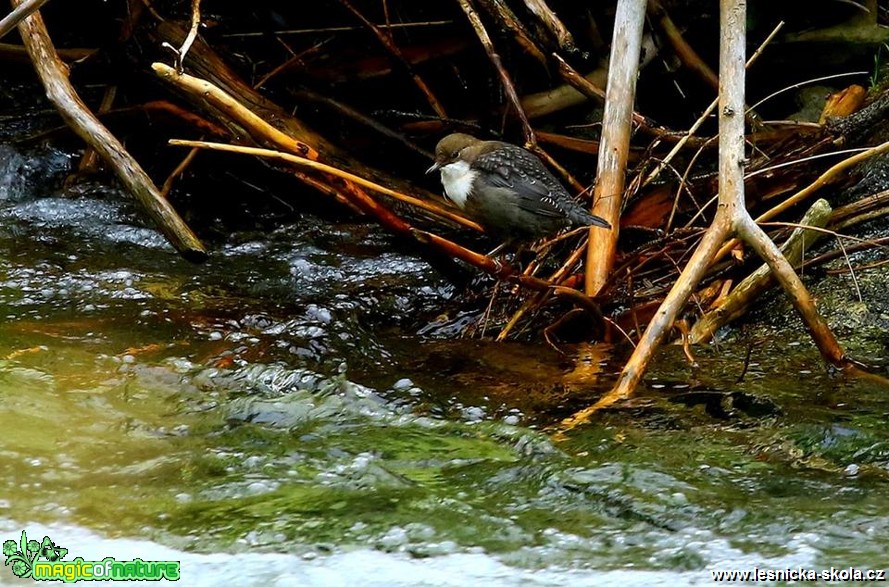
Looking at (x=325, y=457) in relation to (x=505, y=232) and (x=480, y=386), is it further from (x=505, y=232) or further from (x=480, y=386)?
(x=505, y=232)

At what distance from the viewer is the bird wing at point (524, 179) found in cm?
411

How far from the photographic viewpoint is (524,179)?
4.23 metres

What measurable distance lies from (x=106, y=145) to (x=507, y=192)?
1565mm

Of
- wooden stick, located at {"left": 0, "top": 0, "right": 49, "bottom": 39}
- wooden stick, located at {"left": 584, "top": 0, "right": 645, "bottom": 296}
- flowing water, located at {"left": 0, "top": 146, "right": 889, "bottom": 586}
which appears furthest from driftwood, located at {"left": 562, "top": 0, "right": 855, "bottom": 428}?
wooden stick, located at {"left": 0, "top": 0, "right": 49, "bottom": 39}

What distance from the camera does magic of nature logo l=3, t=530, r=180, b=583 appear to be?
2141 mm

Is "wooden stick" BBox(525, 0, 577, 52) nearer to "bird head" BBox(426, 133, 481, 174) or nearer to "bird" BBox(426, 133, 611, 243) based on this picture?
"bird" BBox(426, 133, 611, 243)

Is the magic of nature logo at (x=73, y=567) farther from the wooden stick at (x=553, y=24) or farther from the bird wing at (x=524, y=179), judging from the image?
the wooden stick at (x=553, y=24)

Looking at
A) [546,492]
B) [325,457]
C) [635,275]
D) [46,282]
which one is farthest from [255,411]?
[635,275]

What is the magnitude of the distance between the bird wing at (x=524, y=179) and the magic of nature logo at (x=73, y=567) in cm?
233

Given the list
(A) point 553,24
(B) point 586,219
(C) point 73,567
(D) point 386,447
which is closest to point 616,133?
(B) point 586,219

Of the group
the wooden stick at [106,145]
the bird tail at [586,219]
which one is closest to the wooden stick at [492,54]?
the bird tail at [586,219]

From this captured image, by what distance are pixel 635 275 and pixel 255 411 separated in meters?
1.83

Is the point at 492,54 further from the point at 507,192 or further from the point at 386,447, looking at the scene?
the point at 386,447

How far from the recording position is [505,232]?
4324 millimetres
